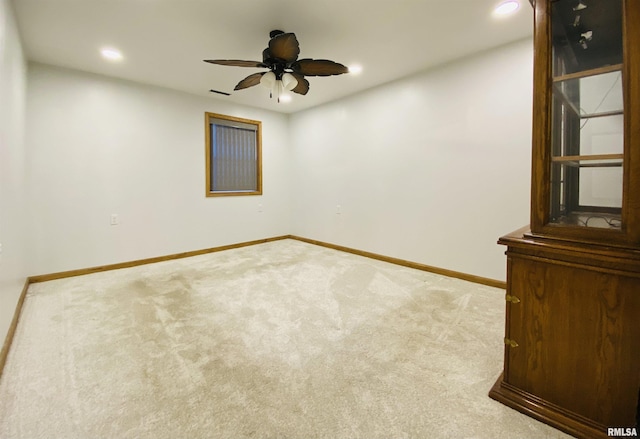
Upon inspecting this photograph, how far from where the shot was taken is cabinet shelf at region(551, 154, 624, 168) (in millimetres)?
1321

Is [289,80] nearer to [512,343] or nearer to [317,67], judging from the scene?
[317,67]

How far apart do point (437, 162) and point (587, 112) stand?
6.70 ft

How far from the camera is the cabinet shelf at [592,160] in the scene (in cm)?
132

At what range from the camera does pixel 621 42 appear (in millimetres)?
1269

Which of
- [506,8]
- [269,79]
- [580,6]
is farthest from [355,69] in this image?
[580,6]

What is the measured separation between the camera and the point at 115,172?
3.88 metres

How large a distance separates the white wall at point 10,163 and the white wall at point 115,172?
496 millimetres

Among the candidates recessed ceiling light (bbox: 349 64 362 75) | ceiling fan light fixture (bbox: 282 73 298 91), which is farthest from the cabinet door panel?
recessed ceiling light (bbox: 349 64 362 75)

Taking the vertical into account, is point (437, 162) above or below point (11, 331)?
above

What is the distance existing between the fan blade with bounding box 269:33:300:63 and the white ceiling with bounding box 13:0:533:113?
267 millimetres

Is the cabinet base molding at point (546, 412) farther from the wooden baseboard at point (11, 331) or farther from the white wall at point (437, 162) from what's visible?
the wooden baseboard at point (11, 331)

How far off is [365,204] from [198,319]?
2.83 metres

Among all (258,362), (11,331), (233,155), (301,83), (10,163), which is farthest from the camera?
(233,155)

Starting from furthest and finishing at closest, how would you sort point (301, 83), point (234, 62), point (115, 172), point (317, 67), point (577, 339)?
point (115, 172), point (301, 83), point (317, 67), point (234, 62), point (577, 339)
